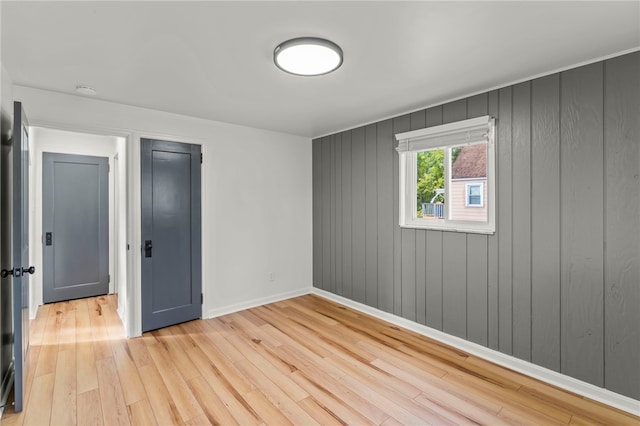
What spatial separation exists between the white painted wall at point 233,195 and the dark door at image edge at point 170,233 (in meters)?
0.09

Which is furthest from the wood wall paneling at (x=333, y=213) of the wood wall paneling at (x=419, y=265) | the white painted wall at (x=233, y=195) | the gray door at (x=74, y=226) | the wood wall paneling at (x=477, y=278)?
the gray door at (x=74, y=226)

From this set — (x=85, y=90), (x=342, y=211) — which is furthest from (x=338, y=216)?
(x=85, y=90)

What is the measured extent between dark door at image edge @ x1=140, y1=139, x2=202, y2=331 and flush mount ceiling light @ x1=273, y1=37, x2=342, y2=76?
1.98 meters

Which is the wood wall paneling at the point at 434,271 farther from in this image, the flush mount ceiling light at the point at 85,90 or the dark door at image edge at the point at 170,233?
the flush mount ceiling light at the point at 85,90

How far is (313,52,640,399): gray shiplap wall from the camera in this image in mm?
2123

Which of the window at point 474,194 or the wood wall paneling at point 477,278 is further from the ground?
the window at point 474,194

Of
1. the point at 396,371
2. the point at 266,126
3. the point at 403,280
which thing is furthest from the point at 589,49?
the point at 266,126

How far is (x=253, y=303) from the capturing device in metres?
4.22

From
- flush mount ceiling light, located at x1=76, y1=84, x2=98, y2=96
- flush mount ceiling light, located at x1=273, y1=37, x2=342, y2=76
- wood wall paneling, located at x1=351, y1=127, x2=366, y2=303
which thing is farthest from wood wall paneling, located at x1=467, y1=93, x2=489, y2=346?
flush mount ceiling light, located at x1=76, y1=84, x2=98, y2=96

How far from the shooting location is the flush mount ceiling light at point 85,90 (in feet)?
8.81

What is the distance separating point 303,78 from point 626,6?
1971 mm

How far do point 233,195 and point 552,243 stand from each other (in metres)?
3.40

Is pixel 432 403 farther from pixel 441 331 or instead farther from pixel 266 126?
pixel 266 126

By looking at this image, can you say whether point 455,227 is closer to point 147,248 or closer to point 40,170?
point 147,248
